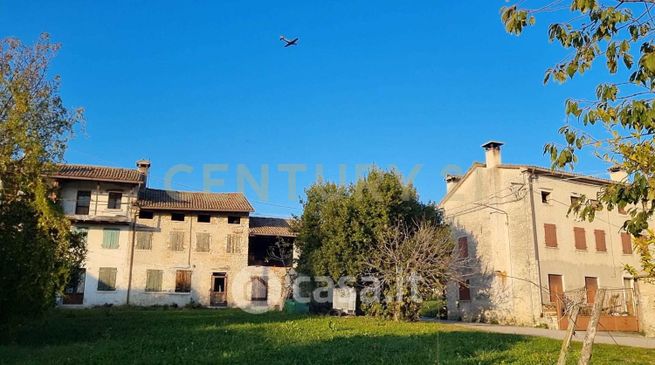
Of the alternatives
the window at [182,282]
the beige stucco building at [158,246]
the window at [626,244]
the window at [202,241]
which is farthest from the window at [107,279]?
the window at [626,244]

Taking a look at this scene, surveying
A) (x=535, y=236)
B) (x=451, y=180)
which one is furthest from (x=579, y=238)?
(x=451, y=180)

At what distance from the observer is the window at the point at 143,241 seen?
36.9 meters

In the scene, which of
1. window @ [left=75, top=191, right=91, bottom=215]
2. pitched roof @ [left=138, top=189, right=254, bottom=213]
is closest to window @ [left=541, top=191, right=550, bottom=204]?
pitched roof @ [left=138, top=189, right=254, bottom=213]

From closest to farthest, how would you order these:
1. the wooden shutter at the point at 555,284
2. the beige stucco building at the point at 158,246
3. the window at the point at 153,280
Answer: the wooden shutter at the point at 555,284 → the beige stucco building at the point at 158,246 → the window at the point at 153,280

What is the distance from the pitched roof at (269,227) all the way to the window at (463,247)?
12.2 m

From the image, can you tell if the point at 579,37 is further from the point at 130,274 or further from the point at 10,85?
the point at 130,274

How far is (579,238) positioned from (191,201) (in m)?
26.6

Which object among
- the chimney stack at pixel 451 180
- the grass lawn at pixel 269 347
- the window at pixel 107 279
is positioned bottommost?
the grass lawn at pixel 269 347

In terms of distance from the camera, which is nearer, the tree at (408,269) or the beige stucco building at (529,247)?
the tree at (408,269)

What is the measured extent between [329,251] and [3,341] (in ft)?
51.5

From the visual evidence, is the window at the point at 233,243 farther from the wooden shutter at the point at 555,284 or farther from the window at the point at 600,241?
the window at the point at 600,241

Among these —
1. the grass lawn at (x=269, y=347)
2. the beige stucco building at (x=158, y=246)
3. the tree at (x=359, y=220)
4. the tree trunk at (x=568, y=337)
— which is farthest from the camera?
the beige stucco building at (x=158, y=246)

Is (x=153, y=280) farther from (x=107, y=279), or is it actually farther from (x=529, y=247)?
(x=529, y=247)

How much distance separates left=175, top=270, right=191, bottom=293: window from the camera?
36906mm
